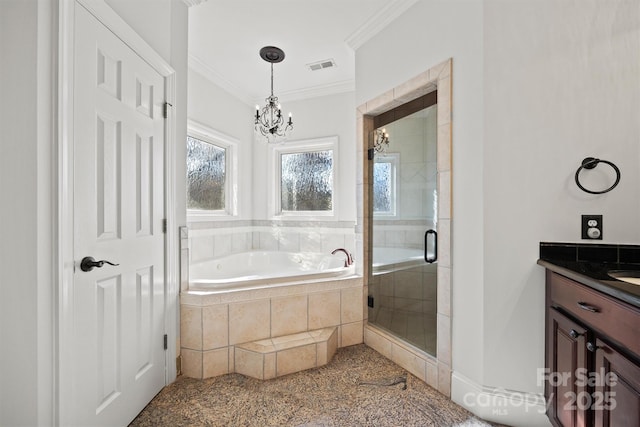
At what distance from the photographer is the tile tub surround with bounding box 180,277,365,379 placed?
2115 mm

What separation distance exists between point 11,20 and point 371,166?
7.51 feet

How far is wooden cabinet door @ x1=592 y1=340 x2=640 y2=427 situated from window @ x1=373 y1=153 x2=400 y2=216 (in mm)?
1608

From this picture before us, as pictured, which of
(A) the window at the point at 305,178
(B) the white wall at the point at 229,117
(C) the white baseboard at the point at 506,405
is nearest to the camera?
(C) the white baseboard at the point at 506,405

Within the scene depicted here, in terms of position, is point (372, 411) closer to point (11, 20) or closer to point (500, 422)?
point (500, 422)

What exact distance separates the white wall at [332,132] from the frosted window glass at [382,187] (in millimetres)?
955

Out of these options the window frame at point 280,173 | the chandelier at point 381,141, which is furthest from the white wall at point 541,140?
the window frame at point 280,173

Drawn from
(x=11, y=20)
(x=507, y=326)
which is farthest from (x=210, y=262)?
(x=507, y=326)

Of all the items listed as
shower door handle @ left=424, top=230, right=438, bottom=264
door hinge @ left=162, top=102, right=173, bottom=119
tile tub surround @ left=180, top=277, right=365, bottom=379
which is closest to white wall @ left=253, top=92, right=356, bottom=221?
tile tub surround @ left=180, top=277, right=365, bottom=379

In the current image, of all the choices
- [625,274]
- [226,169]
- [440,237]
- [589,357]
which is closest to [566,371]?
[589,357]

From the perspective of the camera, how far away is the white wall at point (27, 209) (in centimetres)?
117

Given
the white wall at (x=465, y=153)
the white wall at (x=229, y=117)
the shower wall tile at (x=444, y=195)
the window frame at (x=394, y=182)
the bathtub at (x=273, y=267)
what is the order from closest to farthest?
the white wall at (x=465, y=153) → the shower wall tile at (x=444, y=195) → the window frame at (x=394, y=182) → the bathtub at (x=273, y=267) → the white wall at (x=229, y=117)

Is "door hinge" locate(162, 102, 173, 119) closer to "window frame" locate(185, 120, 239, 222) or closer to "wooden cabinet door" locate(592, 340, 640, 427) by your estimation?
"window frame" locate(185, 120, 239, 222)

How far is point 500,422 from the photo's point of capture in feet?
5.43

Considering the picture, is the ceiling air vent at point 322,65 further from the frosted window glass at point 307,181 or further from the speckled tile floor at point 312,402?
the speckled tile floor at point 312,402
